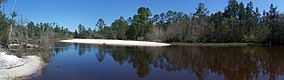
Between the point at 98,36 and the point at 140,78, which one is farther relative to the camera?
the point at 98,36

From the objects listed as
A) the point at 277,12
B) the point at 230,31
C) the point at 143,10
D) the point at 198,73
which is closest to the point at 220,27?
the point at 230,31

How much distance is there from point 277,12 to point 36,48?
53881 mm

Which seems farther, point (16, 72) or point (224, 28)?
point (224, 28)

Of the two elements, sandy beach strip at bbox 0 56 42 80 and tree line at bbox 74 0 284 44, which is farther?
tree line at bbox 74 0 284 44

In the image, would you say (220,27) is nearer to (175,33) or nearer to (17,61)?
(175,33)

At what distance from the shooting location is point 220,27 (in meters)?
77.9

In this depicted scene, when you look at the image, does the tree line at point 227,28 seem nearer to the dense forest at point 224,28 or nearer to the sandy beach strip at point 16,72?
the dense forest at point 224,28

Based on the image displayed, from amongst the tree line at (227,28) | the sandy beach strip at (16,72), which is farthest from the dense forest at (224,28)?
the sandy beach strip at (16,72)

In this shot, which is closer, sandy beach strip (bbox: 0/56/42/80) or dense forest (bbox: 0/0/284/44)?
sandy beach strip (bbox: 0/56/42/80)

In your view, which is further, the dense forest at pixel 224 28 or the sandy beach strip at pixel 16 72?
the dense forest at pixel 224 28

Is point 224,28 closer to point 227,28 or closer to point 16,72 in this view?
point 227,28

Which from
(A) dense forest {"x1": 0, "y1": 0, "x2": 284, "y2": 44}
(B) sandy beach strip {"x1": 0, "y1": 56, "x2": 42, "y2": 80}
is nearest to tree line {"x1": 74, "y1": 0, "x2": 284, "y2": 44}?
(A) dense forest {"x1": 0, "y1": 0, "x2": 284, "y2": 44}

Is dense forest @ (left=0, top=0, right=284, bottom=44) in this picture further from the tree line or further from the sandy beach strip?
the sandy beach strip

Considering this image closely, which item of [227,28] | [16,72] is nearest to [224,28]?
[227,28]
